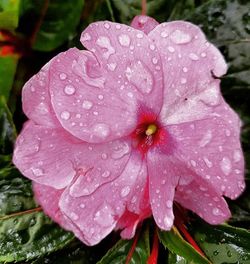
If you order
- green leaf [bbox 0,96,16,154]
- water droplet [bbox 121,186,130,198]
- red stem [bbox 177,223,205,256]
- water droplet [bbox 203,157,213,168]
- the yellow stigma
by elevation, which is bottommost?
red stem [bbox 177,223,205,256]

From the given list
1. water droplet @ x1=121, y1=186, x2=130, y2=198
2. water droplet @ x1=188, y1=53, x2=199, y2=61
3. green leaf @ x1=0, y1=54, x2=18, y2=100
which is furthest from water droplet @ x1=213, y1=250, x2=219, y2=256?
green leaf @ x1=0, y1=54, x2=18, y2=100

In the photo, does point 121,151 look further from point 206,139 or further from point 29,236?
point 29,236

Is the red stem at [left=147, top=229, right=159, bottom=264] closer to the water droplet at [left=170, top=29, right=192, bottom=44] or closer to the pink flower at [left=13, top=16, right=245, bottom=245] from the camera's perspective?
the pink flower at [left=13, top=16, right=245, bottom=245]

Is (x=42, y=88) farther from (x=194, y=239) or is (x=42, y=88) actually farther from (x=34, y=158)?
(x=194, y=239)

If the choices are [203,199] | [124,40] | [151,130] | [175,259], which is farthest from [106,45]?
[175,259]

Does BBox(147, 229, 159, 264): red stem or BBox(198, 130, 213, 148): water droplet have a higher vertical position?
BBox(198, 130, 213, 148): water droplet

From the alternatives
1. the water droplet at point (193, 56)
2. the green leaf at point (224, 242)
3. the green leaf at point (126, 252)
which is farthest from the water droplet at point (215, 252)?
the water droplet at point (193, 56)

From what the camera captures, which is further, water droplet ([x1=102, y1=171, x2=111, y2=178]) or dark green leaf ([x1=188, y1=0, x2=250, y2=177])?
→ dark green leaf ([x1=188, y1=0, x2=250, y2=177])
